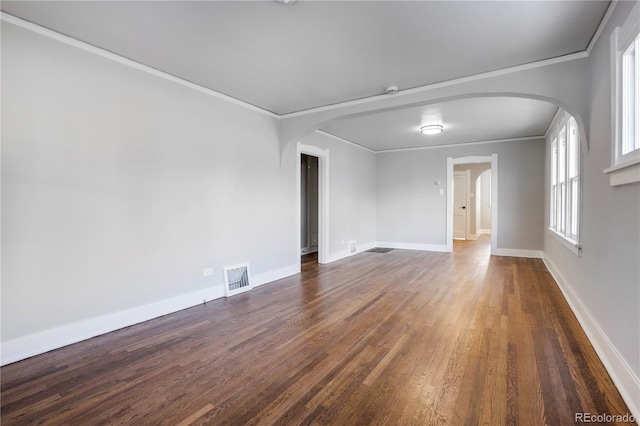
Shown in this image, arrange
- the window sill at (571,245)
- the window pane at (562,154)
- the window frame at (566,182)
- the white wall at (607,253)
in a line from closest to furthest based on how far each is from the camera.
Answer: the white wall at (607,253)
the window sill at (571,245)
the window frame at (566,182)
the window pane at (562,154)

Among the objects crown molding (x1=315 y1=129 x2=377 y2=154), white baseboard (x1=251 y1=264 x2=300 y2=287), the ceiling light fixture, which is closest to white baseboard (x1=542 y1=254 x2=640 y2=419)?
the ceiling light fixture

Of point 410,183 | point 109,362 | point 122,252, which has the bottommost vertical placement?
point 109,362

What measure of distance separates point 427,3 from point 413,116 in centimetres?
285

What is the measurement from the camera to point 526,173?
654 centimetres

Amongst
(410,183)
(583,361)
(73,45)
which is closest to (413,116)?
(410,183)

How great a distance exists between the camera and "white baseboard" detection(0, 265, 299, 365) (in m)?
2.34

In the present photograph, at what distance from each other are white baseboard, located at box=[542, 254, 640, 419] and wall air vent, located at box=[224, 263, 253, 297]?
12.0 ft

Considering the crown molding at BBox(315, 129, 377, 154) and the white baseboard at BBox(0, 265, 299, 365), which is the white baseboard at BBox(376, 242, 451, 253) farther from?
the white baseboard at BBox(0, 265, 299, 365)

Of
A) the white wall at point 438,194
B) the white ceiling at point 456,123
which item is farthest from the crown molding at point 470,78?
the white wall at point 438,194

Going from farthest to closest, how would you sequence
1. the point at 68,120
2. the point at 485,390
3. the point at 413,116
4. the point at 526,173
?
the point at 526,173 < the point at 413,116 < the point at 68,120 < the point at 485,390

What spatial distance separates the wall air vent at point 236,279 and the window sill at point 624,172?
3855 mm

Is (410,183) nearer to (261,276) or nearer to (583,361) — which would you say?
(261,276)

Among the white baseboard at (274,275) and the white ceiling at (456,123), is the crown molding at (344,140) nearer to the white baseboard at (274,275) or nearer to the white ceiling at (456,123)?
the white ceiling at (456,123)

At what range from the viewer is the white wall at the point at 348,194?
20.5ft
